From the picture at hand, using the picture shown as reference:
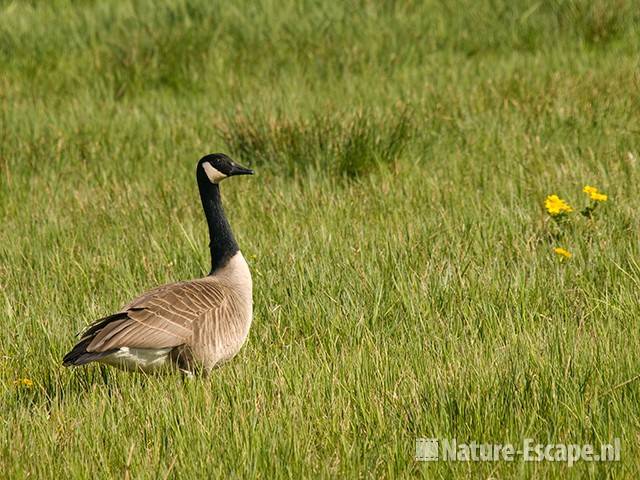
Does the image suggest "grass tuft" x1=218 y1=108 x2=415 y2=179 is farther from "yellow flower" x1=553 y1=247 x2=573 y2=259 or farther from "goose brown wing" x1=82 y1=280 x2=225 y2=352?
"goose brown wing" x1=82 y1=280 x2=225 y2=352

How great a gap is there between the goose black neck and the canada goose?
156 millimetres

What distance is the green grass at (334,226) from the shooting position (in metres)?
3.71

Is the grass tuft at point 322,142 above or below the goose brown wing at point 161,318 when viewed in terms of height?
below

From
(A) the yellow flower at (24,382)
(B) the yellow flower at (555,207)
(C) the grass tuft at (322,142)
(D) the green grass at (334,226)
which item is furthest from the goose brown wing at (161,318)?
(C) the grass tuft at (322,142)

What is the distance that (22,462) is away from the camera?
361cm

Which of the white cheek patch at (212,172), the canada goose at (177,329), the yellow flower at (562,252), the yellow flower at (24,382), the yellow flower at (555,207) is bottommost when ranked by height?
the yellow flower at (562,252)

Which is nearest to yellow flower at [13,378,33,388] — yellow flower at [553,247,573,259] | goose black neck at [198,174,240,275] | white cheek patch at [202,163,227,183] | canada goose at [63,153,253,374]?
canada goose at [63,153,253,374]

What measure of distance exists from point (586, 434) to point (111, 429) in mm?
1855

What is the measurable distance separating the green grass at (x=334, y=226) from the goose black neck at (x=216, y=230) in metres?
0.42

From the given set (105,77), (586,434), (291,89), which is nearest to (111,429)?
(586,434)

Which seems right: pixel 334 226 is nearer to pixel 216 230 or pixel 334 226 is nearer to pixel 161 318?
pixel 216 230

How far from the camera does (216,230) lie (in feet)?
17.0

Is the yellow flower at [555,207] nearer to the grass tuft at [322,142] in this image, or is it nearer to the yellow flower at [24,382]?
the grass tuft at [322,142]

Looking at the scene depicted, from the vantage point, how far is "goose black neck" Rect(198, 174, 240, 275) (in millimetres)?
5125
